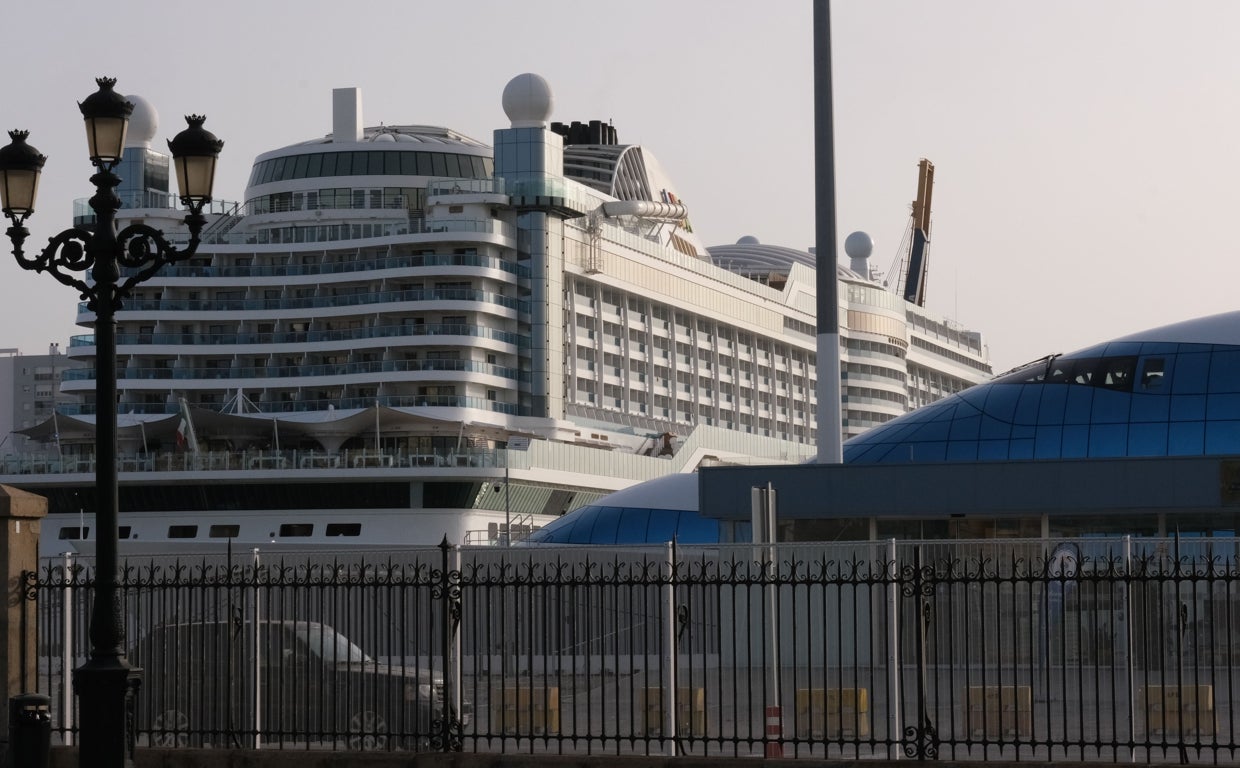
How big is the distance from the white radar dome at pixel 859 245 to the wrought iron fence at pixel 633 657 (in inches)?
5464

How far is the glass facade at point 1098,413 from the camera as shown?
48781 millimetres

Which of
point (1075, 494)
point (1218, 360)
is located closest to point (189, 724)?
point (1075, 494)

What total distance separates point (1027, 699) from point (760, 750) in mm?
4595

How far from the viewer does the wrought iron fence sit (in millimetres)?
17766

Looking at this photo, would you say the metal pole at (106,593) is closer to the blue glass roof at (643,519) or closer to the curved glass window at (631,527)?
the curved glass window at (631,527)

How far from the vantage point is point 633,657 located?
61.9 feet

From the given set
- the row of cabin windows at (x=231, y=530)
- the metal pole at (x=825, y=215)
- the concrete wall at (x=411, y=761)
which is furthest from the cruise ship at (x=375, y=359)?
the concrete wall at (x=411, y=761)

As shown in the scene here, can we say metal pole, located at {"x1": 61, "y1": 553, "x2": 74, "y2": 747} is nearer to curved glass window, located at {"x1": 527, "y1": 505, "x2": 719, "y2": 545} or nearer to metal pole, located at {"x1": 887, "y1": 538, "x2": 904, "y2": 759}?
metal pole, located at {"x1": 887, "y1": 538, "x2": 904, "y2": 759}

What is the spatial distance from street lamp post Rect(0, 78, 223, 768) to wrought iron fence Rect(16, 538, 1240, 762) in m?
2.11

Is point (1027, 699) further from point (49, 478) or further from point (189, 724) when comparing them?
point (49, 478)

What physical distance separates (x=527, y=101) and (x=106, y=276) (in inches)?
3394

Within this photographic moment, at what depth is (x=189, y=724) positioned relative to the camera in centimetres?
1958

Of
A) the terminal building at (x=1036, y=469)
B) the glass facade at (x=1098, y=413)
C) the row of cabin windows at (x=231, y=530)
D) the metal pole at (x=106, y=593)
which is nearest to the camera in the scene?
the metal pole at (x=106, y=593)

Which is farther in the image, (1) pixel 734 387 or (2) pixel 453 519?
(1) pixel 734 387
